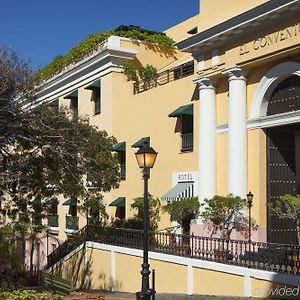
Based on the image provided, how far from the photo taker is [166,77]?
26578 mm

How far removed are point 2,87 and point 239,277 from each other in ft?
27.8

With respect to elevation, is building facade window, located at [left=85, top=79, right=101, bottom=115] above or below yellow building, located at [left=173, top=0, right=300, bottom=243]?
above

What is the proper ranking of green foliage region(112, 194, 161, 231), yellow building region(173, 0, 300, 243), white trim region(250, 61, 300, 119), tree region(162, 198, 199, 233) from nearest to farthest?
white trim region(250, 61, 300, 119) → yellow building region(173, 0, 300, 243) → tree region(162, 198, 199, 233) → green foliage region(112, 194, 161, 231)

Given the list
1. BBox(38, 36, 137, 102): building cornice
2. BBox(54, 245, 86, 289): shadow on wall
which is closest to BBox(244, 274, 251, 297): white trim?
BBox(54, 245, 86, 289): shadow on wall

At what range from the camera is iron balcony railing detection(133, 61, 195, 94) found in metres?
25.0

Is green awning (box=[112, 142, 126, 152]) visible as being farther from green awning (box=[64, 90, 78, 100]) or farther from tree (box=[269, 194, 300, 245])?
tree (box=[269, 194, 300, 245])

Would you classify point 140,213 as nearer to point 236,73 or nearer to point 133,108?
point 133,108

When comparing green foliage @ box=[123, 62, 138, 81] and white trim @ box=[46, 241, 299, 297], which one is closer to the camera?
white trim @ box=[46, 241, 299, 297]

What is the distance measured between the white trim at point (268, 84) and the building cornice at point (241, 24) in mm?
1475

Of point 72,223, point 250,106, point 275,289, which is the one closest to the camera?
point 275,289

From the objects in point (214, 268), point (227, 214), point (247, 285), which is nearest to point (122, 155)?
point (227, 214)

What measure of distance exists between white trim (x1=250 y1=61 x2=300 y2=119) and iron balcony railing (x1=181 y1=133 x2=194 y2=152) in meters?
3.80

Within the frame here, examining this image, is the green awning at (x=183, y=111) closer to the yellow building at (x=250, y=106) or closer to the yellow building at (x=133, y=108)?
the yellow building at (x=133, y=108)

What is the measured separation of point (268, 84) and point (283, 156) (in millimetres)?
2769
